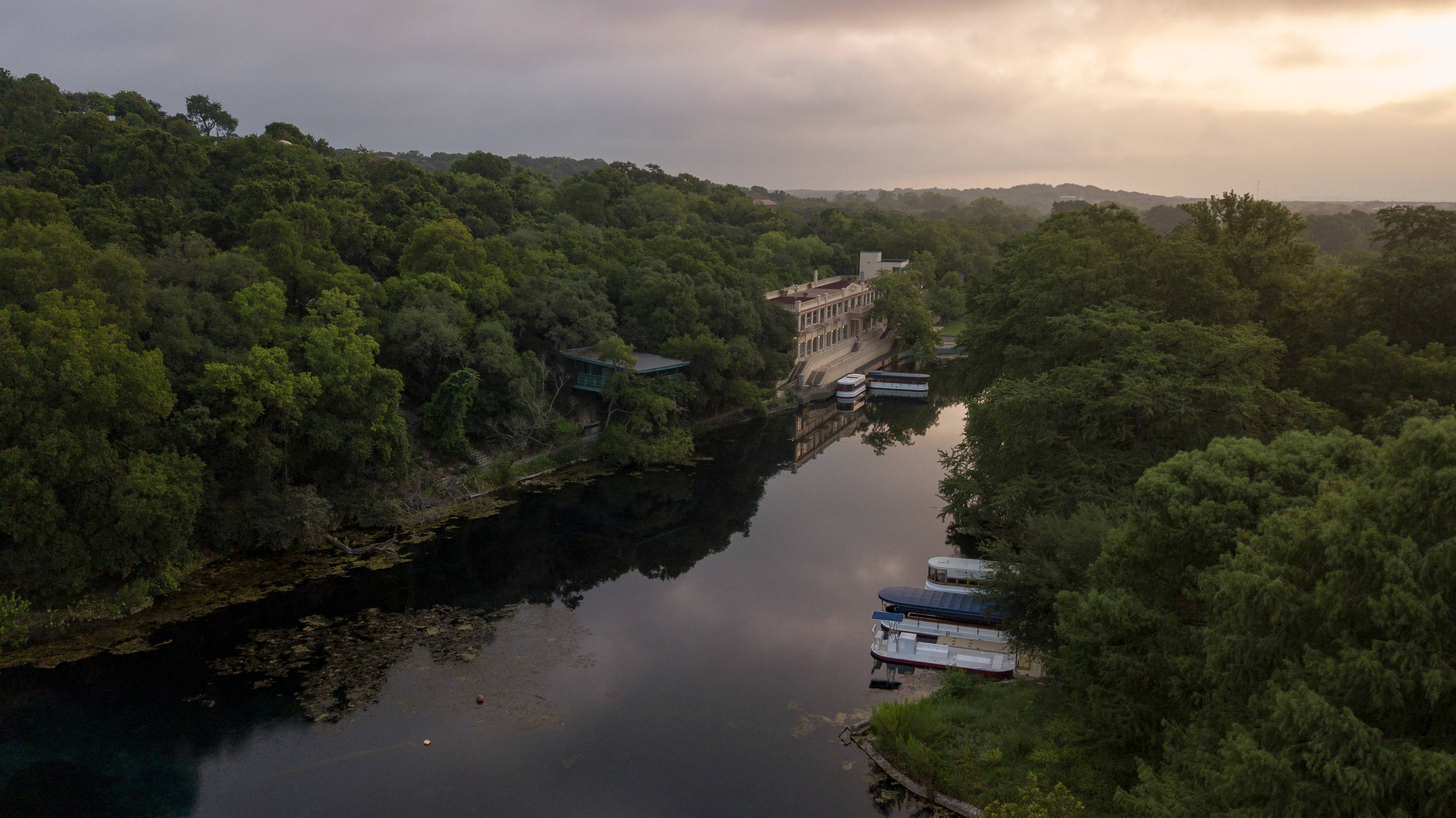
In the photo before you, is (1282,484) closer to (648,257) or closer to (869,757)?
(869,757)

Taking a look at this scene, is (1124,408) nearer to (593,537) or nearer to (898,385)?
(593,537)

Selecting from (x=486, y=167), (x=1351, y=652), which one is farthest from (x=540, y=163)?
(x=1351, y=652)

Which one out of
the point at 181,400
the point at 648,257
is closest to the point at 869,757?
the point at 181,400

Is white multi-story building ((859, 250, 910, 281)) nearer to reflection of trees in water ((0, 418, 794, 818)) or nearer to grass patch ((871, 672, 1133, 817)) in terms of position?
reflection of trees in water ((0, 418, 794, 818))

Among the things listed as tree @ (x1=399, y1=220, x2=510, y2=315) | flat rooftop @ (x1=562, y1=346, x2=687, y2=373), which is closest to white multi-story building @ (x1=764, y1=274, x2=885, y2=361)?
flat rooftop @ (x1=562, y1=346, x2=687, y2=373)

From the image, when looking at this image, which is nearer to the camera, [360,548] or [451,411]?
[360,548]

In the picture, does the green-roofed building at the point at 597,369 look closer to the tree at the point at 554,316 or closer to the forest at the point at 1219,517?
the tree at the point at 554,316
